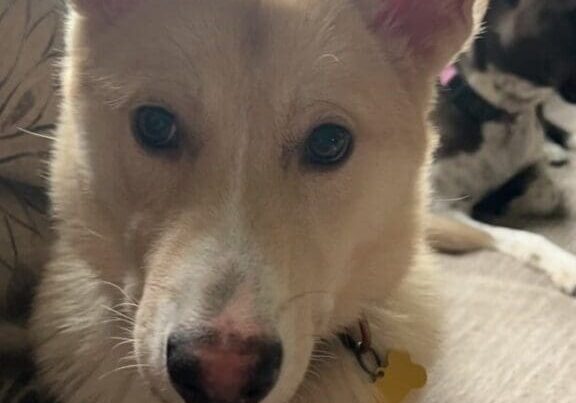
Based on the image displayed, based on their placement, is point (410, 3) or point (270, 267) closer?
point (270, 267)

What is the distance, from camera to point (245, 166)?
42.9 inches

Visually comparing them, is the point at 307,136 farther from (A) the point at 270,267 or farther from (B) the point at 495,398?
(B) the point at 495,398

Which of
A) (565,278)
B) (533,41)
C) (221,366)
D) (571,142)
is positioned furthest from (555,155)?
(221,366)

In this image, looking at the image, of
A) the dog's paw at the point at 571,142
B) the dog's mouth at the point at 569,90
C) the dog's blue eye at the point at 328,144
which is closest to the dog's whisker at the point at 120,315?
the dog's blue eye at the point at 328,144

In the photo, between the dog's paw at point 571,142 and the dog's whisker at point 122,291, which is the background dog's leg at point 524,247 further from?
the dog's whisker at point 122,291

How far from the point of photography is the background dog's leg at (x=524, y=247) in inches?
73.9

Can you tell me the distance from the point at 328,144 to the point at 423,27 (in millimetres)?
215

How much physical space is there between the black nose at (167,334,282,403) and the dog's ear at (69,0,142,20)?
1.40 ft

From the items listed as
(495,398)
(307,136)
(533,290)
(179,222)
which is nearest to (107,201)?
(179,222)

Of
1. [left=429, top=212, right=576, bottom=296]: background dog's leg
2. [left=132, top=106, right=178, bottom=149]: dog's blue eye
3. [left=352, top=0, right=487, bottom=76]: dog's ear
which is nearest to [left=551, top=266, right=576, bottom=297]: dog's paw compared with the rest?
[left=429, top=212, right=576, bottom=296]: background dog's leg

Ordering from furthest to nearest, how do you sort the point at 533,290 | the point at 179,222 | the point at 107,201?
the point at 533,290 → the point at 107,201 → the point at 179,222

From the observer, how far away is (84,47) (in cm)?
121

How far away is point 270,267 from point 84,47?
388mm

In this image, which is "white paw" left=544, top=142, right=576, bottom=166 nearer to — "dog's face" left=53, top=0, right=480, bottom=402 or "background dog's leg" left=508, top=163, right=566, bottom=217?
"background dog's leg" left=508, top=163, right=566, bottom=217
